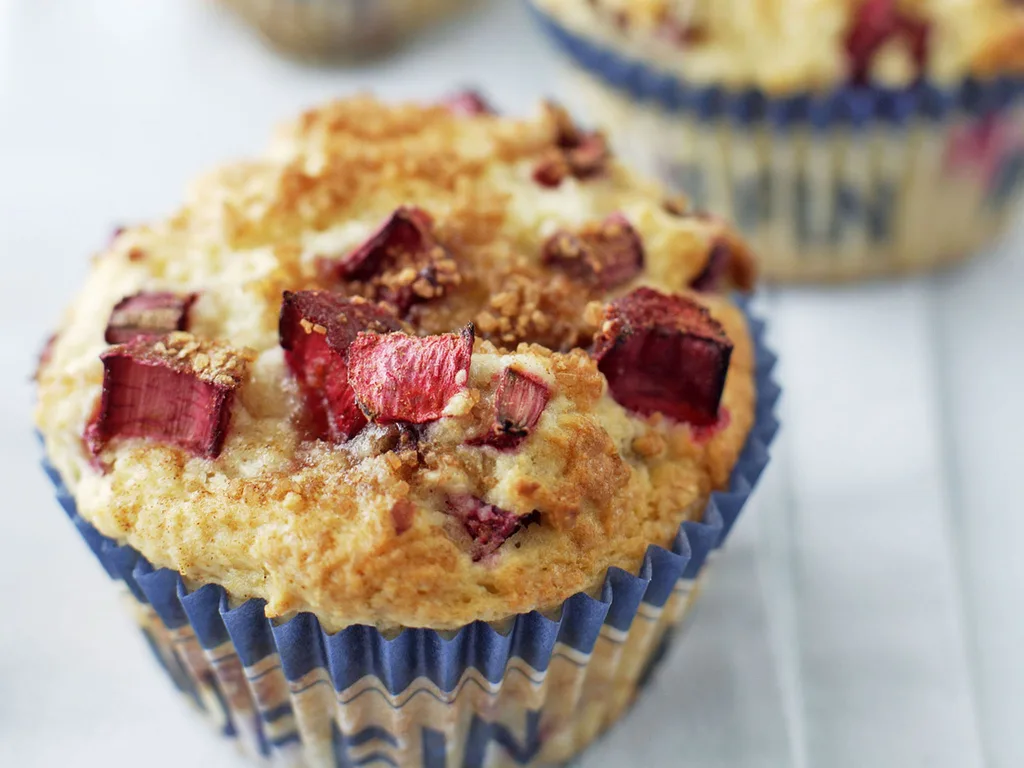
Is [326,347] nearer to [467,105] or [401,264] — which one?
[401,264]

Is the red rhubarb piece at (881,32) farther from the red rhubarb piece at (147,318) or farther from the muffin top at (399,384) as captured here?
the red rhubarb piece at (147,318)

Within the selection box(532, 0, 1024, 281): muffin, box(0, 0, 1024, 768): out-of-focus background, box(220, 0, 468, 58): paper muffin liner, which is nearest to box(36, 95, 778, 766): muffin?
box(0, 0, 1024, 768): out-of-focus background

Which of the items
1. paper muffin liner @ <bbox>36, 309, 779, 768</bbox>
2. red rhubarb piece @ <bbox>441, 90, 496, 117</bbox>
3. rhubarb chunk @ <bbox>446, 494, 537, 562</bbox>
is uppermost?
red rhubarb piece @ <bbox>441, 90, 496, 117</bbox>

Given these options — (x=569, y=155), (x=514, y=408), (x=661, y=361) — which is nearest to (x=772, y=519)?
(x=661, y=361)

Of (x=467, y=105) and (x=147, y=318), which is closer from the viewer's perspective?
(x=147, y=318)

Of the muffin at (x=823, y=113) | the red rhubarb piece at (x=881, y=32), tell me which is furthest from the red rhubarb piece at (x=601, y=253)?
the red rhubarb piece at (x=881, y=32)

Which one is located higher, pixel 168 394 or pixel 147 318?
pixel 147 318

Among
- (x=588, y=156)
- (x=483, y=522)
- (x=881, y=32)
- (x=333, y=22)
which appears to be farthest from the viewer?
(x=333, y=22)

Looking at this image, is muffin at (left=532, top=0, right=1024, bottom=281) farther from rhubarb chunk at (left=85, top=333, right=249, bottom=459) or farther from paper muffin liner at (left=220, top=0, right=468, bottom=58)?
rhubarb chunk at (left=85, top=333, right=249, bottom=459)
